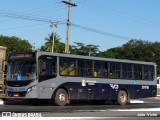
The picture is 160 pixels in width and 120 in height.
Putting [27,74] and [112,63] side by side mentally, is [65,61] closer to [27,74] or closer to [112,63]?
[27,74]

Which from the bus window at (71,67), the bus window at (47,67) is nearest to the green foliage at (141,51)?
the bus window at (71,67)

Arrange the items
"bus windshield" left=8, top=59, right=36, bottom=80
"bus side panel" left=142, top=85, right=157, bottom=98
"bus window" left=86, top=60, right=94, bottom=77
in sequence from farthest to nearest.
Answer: "bus side panel" left=142, top=85, right=157, bottom=98, "bus window" left=86, top=60, right=94, bottom=77, "bus windshield" left=8, top=59, right=36, bottom=80

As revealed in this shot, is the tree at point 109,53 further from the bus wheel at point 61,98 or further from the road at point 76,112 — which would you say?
the road at point 76,112

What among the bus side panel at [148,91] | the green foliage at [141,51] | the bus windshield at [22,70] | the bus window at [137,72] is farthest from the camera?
the green foliage at [141,51]

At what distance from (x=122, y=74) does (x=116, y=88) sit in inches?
42.1

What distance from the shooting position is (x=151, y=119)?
55.4ft

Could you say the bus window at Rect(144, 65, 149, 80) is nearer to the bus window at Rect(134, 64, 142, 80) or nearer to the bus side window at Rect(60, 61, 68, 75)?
the bus window at Rect(134, 64, 142, 80)

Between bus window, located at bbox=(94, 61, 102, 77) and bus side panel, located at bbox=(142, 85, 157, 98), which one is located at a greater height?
bus window, located at bbox=(94, 61, 102, 77)

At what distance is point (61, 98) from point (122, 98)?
6026 millimetres

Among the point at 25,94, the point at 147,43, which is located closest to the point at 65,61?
the point at 25,94

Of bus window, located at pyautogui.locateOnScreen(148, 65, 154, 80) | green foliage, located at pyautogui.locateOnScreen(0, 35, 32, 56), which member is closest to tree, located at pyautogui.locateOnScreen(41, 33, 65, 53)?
green foliage, located at pyautogui.locateOnScreen(0, 35, 32, 56)

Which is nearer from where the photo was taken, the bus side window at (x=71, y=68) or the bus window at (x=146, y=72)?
the bus side window at (x=71, y=68)

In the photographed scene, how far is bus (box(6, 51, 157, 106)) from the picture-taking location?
2462 centimetres

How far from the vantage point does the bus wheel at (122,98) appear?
29.9 meters
